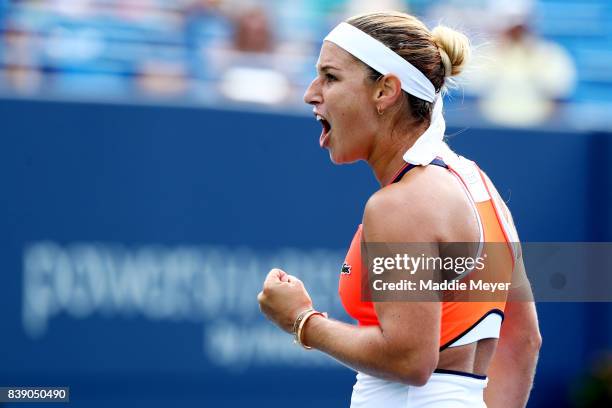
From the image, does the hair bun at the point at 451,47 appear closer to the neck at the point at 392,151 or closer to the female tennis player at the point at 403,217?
the female tennis player at the point at 403,217

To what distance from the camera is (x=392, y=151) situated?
266 cm

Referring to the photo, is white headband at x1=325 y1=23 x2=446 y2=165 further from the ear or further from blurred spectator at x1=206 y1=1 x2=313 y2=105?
blurred spectator at x1=206 y1=1 x2=313 y2=105

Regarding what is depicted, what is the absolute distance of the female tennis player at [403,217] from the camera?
2361 millimetres

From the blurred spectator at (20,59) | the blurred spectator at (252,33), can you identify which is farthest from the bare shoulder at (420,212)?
the blurred spectator at (252,33)

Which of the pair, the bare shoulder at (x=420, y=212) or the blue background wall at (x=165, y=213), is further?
the blue background wall at (x=165, y=213)

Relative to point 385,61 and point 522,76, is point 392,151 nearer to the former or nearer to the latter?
point 385,61

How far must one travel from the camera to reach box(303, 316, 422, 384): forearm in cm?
236

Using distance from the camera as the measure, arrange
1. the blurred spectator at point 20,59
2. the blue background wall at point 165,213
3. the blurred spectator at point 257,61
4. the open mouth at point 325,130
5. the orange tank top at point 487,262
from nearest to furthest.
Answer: the orange tank top at point 487,262 < the open mouth at point 325,130 < the blue background wall at point 165,213 < the blurred spectator at point 20,59 < the blurred spectator at point 257,61

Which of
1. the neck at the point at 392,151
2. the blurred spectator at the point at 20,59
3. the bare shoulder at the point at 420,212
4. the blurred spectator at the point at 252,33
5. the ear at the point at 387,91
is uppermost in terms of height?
the blurred spectator at the point at 252,33

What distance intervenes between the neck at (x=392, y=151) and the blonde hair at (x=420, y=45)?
6cm

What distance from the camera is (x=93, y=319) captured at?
549cm

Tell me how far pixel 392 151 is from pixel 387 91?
0.15 meters

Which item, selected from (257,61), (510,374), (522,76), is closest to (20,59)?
(257,61)

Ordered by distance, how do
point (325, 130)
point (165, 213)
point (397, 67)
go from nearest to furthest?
point (397, 67) < point (325, 130) < point (165, 213)
